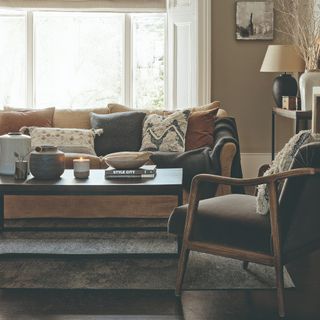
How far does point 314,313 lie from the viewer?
3.10 metres

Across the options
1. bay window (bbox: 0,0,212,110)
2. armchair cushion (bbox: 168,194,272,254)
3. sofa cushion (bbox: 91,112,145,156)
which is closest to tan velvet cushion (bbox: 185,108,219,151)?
sofa cushion (bbox: 91,112,145,156)

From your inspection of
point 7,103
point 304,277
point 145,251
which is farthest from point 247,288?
point 7,103

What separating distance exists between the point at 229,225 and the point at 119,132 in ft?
8.81

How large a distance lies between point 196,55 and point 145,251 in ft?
9.82

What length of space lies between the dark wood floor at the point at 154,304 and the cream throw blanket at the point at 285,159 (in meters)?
0.44

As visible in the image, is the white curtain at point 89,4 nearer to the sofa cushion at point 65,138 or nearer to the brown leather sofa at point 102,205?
the sofa cushion at point 65,138

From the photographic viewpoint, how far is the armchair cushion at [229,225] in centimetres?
316

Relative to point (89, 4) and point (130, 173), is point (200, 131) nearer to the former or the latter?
point (130, 173)

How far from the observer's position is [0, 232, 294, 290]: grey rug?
3.50 metres

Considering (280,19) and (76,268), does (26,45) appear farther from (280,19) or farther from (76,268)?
(76,268)

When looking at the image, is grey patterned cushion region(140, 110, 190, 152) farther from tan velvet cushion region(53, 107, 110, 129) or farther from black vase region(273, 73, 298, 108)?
black vase region(273, 73, 298, 108)

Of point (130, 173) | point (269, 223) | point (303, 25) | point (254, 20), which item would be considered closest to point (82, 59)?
point (254, 20)

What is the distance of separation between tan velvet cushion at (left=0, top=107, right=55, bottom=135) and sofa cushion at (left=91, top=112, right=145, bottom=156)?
1.39 ft

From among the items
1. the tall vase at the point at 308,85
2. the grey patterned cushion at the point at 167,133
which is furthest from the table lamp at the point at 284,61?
the grey patterned cushion at the point at 167,133
